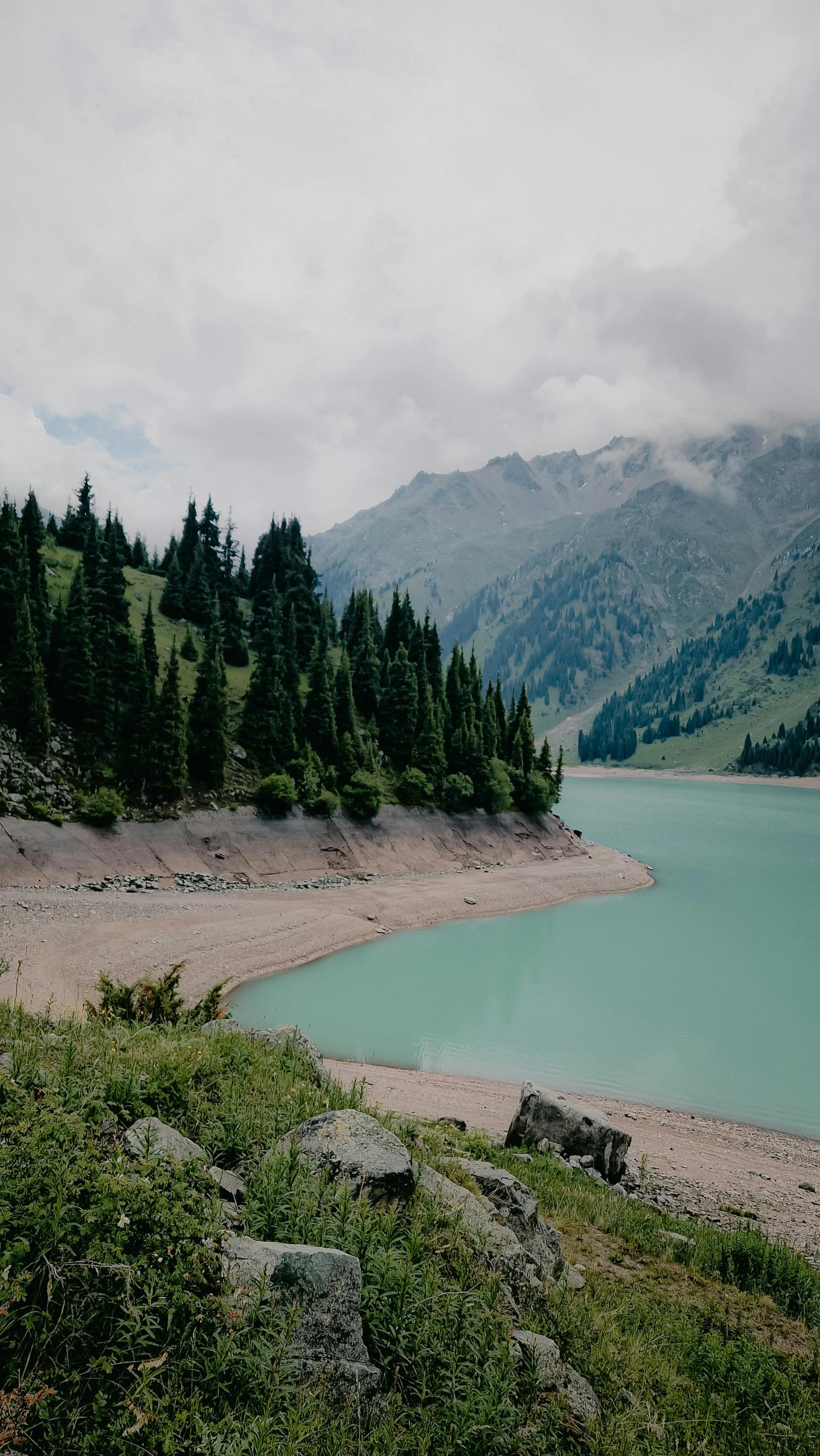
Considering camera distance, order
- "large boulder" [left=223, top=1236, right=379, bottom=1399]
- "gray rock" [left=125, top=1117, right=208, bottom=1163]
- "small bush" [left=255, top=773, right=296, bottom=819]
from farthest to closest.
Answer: "small bush" [left=255, top=773, right=296, bottom=819], "gray rock" [left=125, top=1117, right=208, bottom=1163], "large boulder" [left=223, top=1236, right=379, bottom=1399]

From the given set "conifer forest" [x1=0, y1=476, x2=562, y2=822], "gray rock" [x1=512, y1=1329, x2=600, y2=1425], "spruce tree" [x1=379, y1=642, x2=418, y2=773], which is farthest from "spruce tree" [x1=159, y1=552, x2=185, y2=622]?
"gray rock" [x1=512, y1=1329, x2=600, y2=1425]

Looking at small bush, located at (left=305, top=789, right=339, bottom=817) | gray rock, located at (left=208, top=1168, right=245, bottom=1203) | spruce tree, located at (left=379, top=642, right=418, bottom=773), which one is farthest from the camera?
spruce tree, located at (left=379, top=642, right=418, bottom=773)

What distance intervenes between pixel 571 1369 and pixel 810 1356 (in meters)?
3.71

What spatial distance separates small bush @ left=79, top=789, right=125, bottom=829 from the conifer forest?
0.12m

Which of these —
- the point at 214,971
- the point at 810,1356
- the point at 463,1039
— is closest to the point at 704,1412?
the point at 810,1356

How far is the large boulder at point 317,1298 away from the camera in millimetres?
4684

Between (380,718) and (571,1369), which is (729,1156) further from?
(380,718)

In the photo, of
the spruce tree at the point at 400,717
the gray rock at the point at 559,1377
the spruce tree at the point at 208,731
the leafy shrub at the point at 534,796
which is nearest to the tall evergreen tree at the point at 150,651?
the spruce tree at the point at 208,731

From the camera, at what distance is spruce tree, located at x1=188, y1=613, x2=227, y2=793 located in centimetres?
4881

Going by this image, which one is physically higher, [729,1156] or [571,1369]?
[571,1369]

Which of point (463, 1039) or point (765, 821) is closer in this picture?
point (463, 1039)

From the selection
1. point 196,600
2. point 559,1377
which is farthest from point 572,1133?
point 196,600

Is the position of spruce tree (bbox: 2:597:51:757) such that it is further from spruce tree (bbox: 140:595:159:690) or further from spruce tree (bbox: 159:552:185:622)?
spruce tree (bbox: 159:552:185:622)

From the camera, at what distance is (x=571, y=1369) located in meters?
5.82
